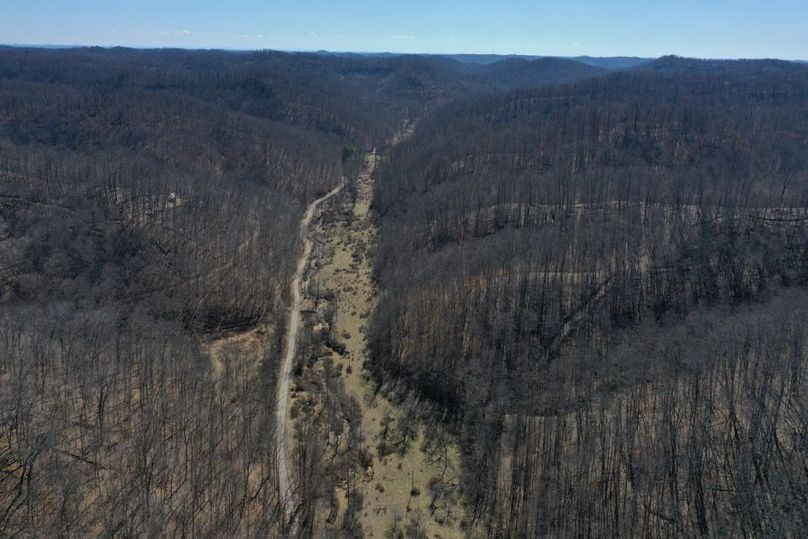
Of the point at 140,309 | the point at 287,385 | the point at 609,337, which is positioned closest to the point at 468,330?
the point at 609,337

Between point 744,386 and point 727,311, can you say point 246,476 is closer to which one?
point 744,386

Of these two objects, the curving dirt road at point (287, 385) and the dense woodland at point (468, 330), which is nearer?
the dense woodland at point (468, 330)

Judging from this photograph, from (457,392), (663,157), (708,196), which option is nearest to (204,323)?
(457,392)

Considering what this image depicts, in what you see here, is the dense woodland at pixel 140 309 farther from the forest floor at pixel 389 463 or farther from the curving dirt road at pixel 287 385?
the forest floor at pixel 389 463

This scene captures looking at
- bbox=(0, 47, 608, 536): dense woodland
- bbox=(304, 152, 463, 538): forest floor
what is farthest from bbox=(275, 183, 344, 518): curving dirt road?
bbox=(304, 152, 463, 538): forest floor

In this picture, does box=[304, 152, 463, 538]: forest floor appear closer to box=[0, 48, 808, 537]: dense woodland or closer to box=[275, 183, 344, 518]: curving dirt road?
box=[0, 48, 808, 537]: dense woodland

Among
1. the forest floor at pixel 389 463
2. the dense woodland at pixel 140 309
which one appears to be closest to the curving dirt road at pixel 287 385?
the dense woodland at pixel 140 309

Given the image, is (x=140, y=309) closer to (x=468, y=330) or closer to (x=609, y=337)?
(x=468, y=330)

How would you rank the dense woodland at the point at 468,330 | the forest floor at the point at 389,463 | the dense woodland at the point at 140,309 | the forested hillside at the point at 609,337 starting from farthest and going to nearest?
the forest floor at the point at 389,463
the forested hillside at the point at 609,337
the dense woodland at the point at 468,330
the dense woodland at the point at 140,309
